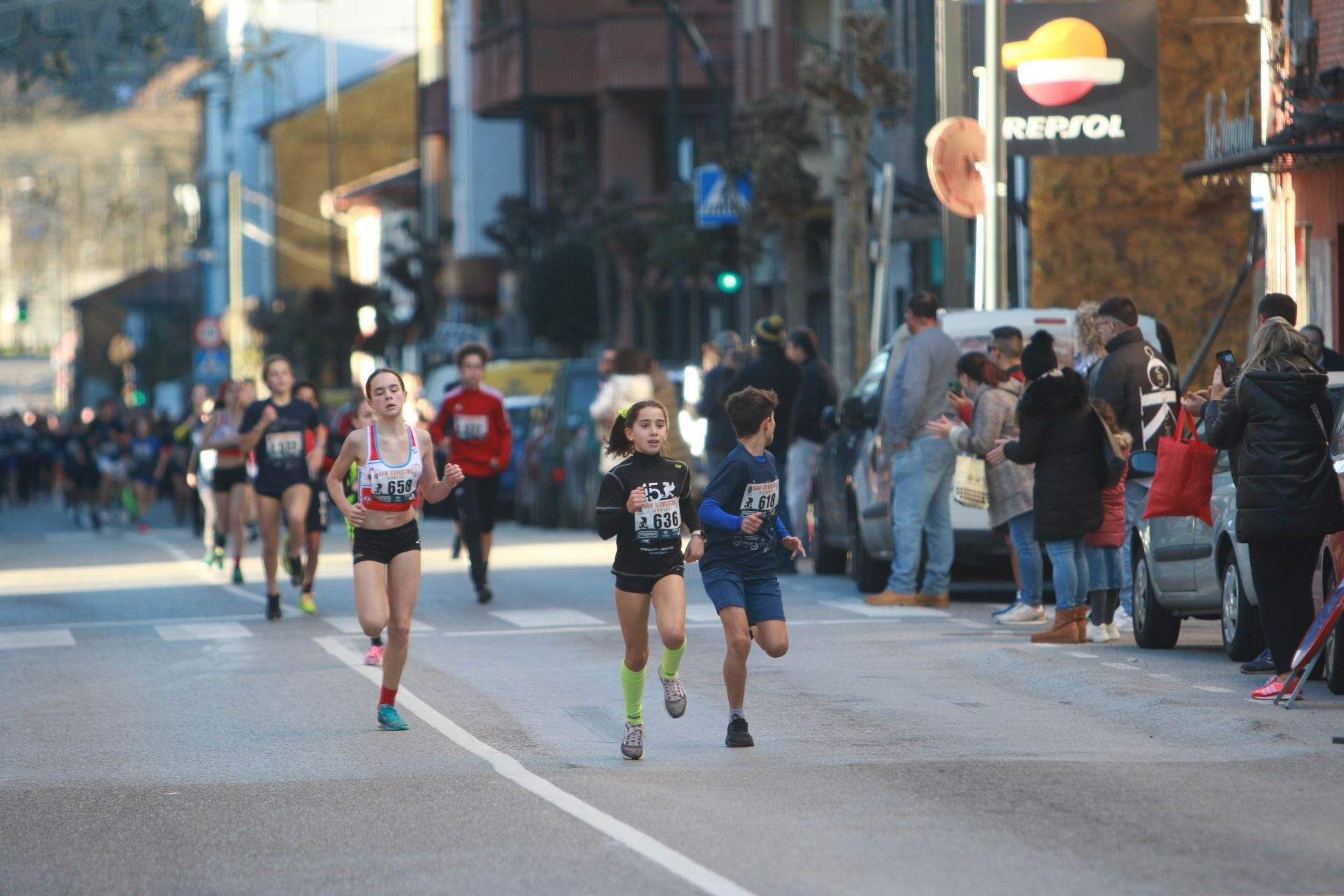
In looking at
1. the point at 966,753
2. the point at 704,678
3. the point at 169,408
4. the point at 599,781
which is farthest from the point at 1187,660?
the point at 169,408

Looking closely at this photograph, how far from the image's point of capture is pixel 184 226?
102000mm

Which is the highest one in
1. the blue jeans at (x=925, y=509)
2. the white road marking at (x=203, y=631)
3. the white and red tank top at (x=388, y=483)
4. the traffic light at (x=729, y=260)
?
the traffic light at (x=729, y=260)

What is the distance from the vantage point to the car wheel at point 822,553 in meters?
20.6

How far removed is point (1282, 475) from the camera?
12.0 metres

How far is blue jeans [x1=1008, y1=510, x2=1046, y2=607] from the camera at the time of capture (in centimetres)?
1600

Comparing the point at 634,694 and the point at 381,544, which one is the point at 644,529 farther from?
the point at 381,544

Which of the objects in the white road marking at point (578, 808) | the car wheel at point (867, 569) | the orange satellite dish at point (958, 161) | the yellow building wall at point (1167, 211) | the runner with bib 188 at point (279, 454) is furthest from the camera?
the yellow building wall at point (1167, 211)

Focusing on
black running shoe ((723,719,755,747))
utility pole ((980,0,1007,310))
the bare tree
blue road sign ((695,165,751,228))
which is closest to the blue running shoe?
black running shoe ((723,719,755,747))

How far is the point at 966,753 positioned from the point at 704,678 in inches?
126

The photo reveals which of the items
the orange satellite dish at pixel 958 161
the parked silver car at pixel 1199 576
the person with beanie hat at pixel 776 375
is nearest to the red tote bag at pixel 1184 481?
the parked silver car at pixel 1199 576

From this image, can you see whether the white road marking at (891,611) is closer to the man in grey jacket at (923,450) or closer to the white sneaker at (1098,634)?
the man in grey jacket at (923,450)

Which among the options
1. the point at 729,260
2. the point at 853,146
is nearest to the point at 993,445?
the point at 853,146

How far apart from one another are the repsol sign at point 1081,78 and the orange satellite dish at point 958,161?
1.61ft

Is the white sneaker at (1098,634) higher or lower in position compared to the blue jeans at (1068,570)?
lower
